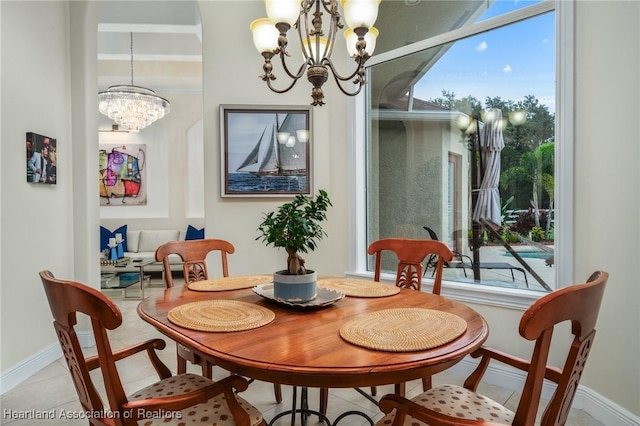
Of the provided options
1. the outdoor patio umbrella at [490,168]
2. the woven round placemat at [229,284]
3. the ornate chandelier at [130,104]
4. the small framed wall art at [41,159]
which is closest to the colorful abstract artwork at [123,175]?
the ornate chandelier at [130,104]

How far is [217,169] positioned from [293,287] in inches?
69.3

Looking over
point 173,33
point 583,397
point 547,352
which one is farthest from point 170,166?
point 547,352

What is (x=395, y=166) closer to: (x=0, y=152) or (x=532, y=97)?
(x=532, y=97)

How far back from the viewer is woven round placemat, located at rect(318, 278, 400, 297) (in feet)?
5.66

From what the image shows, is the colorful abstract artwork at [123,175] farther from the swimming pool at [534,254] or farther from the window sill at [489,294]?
the swimming pool at [534,254]

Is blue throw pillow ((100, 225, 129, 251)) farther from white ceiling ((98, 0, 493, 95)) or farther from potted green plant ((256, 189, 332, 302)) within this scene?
potted green plant ((256, 189, 332, 302))

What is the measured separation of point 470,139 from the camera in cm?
279

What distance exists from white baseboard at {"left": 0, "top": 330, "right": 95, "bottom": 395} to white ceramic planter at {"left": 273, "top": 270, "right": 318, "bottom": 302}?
209cm

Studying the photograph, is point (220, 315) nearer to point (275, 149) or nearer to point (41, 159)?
point (275, 149)

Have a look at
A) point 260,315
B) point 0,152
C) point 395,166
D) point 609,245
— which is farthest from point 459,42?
point 0,152

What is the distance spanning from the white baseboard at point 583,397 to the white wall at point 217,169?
0.03 metres

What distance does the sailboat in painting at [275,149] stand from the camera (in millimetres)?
2980

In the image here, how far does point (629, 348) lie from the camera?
1902 mm

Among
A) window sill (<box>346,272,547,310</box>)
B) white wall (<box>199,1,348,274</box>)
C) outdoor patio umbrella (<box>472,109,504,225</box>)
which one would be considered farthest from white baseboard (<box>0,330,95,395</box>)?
outdoor patio umbrella (<box>472,109,504,225</box>)
